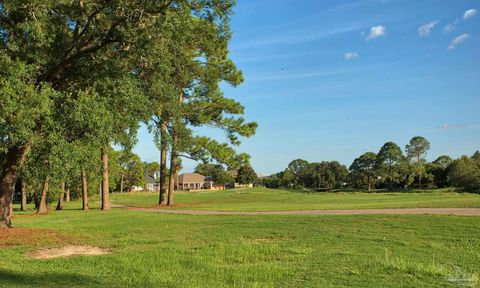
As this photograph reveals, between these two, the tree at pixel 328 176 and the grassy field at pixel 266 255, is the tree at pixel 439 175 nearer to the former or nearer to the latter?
the tree at pixel 328 176

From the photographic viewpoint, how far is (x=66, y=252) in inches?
484

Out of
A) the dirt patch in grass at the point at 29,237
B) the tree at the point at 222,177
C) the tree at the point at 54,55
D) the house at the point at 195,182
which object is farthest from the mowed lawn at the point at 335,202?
the house at the point at 195,182

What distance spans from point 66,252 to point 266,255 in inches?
214

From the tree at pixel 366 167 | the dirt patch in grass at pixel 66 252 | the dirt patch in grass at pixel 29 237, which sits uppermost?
the tree at pixel 366 167

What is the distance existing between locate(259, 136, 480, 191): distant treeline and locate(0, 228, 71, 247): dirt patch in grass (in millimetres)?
64594

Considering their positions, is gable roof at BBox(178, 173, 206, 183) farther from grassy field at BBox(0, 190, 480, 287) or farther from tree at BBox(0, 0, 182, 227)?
grassy field at BBox(0, 190, 480, 287)

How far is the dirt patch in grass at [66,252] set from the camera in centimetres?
1175

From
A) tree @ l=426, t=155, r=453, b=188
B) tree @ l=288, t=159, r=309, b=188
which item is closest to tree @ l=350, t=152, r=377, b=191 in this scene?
tree @ l=426, t=155, r=453, b=188

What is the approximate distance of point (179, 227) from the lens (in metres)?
18.1

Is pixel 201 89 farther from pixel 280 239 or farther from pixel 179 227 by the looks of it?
pixel 280 239

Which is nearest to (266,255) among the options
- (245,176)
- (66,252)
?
(66,252)

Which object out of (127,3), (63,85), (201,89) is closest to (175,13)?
(127,3)

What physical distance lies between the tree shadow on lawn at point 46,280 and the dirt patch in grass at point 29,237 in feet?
17.7

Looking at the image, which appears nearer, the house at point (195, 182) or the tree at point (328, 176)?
the tree at point (328, 176)
